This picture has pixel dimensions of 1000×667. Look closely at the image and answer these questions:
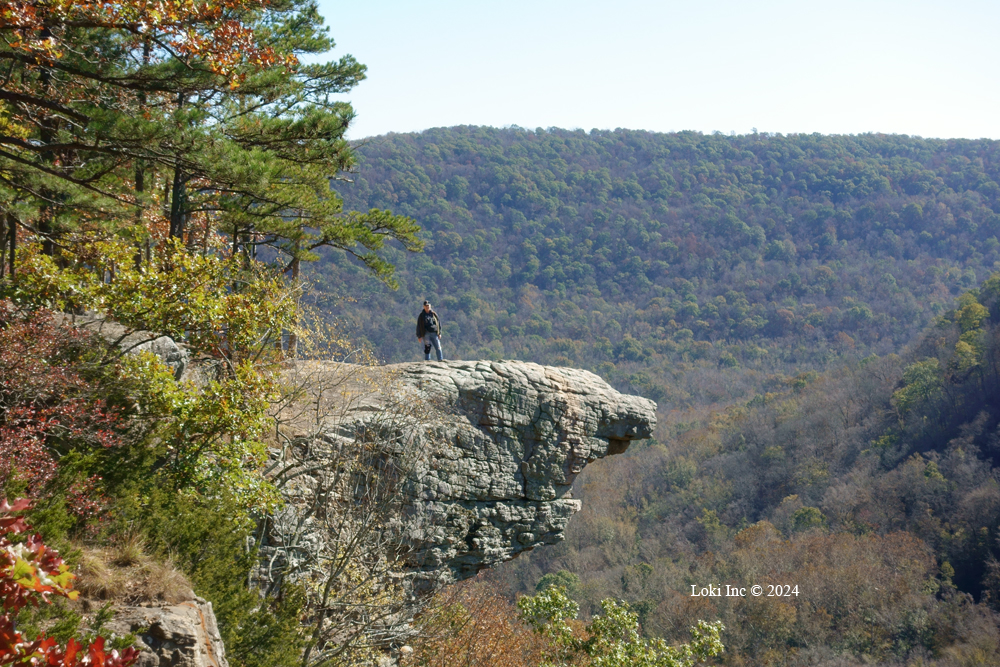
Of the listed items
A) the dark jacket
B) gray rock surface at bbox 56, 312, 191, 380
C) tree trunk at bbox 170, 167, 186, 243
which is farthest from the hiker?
gray rock surface at bbox 56, 312, 191, 380

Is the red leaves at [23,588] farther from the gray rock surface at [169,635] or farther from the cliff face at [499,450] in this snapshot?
the cliff face at [499,450]

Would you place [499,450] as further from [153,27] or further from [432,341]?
[153,27]

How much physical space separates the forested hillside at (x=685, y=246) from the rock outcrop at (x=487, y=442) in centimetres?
3662

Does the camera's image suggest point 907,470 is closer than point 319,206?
No

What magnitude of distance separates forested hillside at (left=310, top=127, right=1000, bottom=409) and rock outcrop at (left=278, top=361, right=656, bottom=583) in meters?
36.6

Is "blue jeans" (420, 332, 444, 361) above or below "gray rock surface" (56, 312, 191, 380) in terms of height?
below

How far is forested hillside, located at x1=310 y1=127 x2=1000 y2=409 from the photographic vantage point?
66.9m

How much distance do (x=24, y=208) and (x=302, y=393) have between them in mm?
4800

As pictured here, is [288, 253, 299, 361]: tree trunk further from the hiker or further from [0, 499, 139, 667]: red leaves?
[0, 499, 139, 667]: red leaves

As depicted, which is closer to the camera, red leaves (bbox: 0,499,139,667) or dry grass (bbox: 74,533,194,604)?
red leaves (bbox: 0,499,139,667)

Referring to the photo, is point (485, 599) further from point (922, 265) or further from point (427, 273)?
point (922, 265)


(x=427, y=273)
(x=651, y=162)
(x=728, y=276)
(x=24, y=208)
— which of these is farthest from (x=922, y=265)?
(x=24, y=208)

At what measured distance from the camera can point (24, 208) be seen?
897 cm

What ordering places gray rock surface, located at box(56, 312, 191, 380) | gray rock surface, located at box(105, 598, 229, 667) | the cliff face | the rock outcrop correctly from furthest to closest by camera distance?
the cliff face < the rock outcrop < gray rock surface, located at box(56, 312, 191, 380) < gray rock surface, located at box(105, 598, 229, 667)
